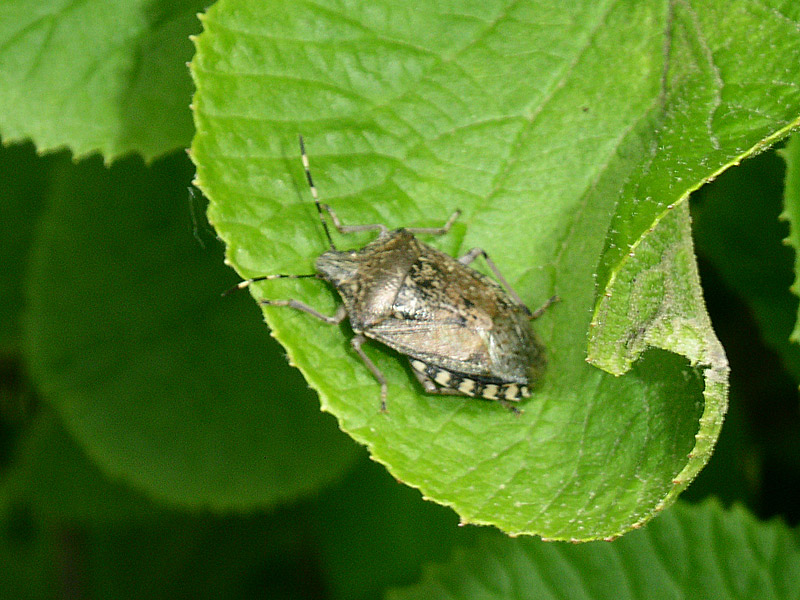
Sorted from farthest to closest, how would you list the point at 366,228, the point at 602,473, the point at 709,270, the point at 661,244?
the point at 709,270 < the point at 366,228 < the point at 602,473 < the point at 661,244

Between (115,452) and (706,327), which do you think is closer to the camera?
(706,327)

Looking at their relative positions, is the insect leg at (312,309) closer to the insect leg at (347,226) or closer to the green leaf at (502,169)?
the green leaf at (502,169)

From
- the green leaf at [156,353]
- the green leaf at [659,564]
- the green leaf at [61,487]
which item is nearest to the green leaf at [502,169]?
the green leaf at [659,564]

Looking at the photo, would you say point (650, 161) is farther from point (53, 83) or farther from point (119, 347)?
point (119, 347)

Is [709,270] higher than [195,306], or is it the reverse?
[709,270]

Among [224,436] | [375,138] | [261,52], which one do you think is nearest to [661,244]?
[375,138]

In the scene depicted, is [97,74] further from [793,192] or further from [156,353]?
[793,192]

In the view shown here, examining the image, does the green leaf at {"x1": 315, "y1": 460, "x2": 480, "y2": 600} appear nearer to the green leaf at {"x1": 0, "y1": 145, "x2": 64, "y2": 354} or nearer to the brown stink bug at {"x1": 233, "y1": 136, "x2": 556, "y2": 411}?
the brown stink bug at {"x1": 233, "y1": 136, "x2": 556, "y2": 411}

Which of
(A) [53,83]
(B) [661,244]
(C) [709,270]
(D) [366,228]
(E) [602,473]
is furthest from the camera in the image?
(C) [709,270]
